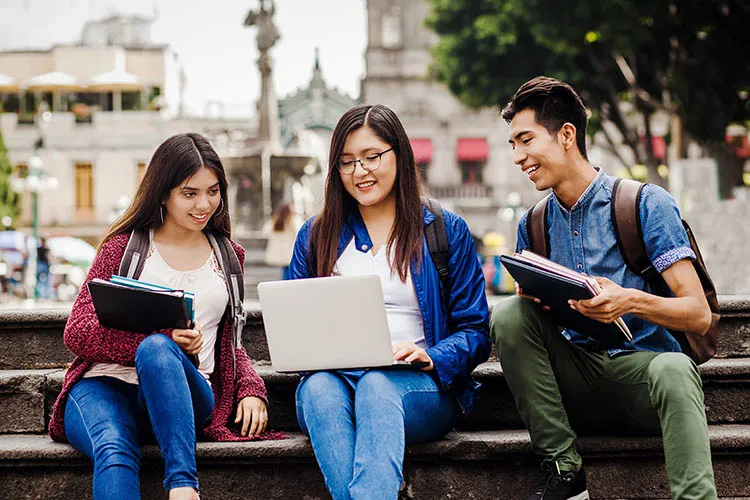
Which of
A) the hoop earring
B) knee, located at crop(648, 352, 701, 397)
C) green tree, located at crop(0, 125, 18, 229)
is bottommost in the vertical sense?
knee, located at crop(648, 352, 701, 397)

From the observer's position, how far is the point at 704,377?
3824 millimetres

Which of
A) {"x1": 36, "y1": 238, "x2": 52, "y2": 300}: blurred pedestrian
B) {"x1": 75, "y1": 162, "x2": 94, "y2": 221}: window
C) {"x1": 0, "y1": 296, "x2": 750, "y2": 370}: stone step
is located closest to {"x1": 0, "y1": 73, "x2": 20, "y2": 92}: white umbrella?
{"x1": 75, "y1": 162, "x2": 94, "y2": 221}: window

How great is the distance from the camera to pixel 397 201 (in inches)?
148

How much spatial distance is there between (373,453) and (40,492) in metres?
1.56

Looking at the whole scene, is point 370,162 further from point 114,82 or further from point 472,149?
point 114,82

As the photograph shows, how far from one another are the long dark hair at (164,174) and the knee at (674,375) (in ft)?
6.28

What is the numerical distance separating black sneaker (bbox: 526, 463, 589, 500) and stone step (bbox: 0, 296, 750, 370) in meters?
1.39

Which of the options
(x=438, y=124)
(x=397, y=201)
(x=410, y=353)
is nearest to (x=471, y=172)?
(x=438, y=124)

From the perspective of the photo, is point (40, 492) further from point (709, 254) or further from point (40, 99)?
point (40, 99)

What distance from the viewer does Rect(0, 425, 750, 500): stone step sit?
11.5 feet

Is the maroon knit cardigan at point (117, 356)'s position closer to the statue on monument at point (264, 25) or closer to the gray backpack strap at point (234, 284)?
the gray backpack strap at point (234, 284)

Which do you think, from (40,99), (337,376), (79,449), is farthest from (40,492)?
(40,99)

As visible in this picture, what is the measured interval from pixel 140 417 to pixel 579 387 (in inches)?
67.9

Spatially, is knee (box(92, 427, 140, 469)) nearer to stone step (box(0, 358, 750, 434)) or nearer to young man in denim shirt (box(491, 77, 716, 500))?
stone step (box(0, 358, 750, 434))
